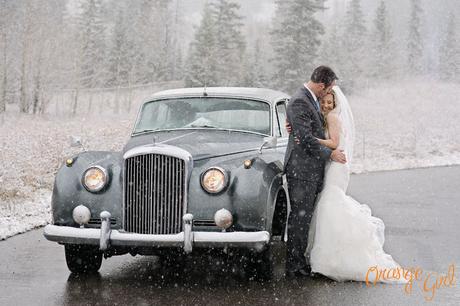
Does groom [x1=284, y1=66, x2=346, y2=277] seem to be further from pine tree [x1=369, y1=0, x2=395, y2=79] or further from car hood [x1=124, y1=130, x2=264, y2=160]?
pine tree [x1=369, y1=0, x2=395, y2=79]

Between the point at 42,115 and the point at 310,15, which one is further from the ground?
the point at 310,15

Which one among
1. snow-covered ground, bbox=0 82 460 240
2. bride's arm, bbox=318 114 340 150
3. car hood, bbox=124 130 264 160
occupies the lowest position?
snow-covered ground, bbox=0 82 460 240

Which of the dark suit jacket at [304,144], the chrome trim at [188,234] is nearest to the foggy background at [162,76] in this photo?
the chrome trim at [188,234]

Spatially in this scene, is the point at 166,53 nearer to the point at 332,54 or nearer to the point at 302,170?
the point at 332,54

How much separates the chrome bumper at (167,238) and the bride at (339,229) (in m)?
0.92

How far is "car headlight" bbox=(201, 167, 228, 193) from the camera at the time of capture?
5.89 metres

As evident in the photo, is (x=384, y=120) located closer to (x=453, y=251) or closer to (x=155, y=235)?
(x=453, y=251)

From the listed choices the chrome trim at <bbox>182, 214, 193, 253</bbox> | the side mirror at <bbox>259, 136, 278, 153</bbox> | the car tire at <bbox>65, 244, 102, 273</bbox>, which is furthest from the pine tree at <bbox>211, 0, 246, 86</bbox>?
the chrome trim at <bbox>182, 214, 193, 253</bbox>

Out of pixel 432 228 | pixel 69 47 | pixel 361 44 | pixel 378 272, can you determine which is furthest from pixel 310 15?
pixel 378 272

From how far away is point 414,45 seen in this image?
7875 cm

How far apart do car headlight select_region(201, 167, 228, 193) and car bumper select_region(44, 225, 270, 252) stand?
1.41 feet

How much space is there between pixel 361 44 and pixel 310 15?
25412 mm

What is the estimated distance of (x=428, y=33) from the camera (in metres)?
104

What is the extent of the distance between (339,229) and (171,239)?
5.89 ft
